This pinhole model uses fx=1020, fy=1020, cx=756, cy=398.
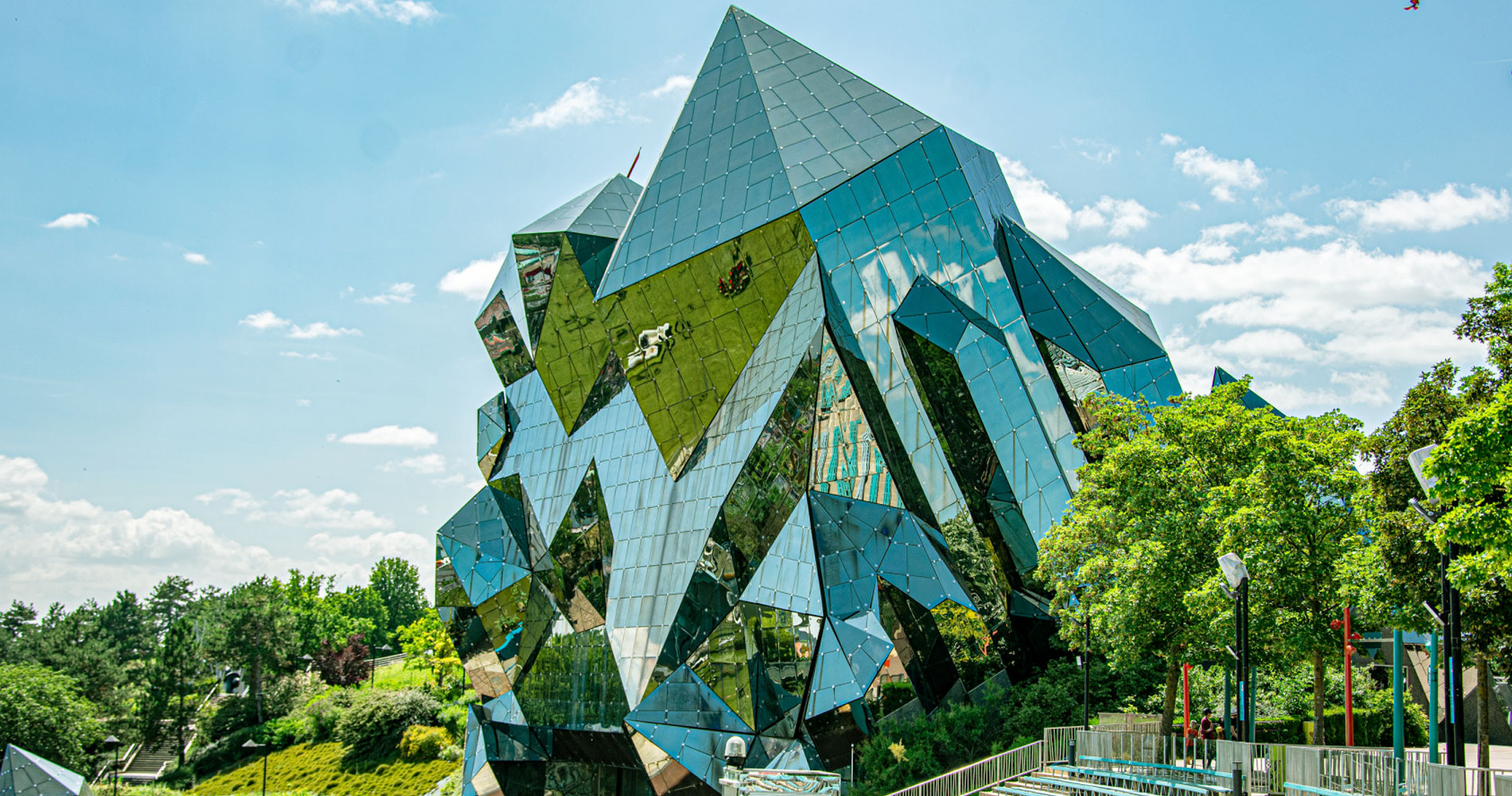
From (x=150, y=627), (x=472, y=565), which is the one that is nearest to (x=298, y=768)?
(x=472, y=565)

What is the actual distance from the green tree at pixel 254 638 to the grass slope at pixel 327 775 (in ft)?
38.8

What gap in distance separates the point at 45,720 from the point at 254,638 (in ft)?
47.4

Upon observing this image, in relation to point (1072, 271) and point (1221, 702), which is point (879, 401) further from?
point (1221, 702)

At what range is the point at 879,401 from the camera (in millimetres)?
28062

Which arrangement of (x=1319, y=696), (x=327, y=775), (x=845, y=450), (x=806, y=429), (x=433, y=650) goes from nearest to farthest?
(x=1319, y=696) < (x=845, y=450) < (x=806, y=429) < (x=327, y=775) < (x=433, y=650)

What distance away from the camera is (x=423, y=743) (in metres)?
57.9

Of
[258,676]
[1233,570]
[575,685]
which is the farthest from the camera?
[258,676]

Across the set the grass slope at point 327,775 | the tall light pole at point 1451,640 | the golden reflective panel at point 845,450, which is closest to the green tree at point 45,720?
the grass slope at point 327,775

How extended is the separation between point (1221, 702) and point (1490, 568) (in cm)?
2500

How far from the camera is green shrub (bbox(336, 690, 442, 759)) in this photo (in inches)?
2334

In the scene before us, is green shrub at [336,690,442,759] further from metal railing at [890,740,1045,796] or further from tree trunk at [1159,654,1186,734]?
tree trunk at [1159,654,1186,734]

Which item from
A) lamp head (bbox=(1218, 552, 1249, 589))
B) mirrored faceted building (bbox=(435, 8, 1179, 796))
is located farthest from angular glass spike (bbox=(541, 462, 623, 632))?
lamp head (bbox=(1218, 552, 1249, 589))

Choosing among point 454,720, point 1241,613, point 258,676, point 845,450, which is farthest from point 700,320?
point 258,676

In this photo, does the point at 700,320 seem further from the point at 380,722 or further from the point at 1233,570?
the point at 380,722
